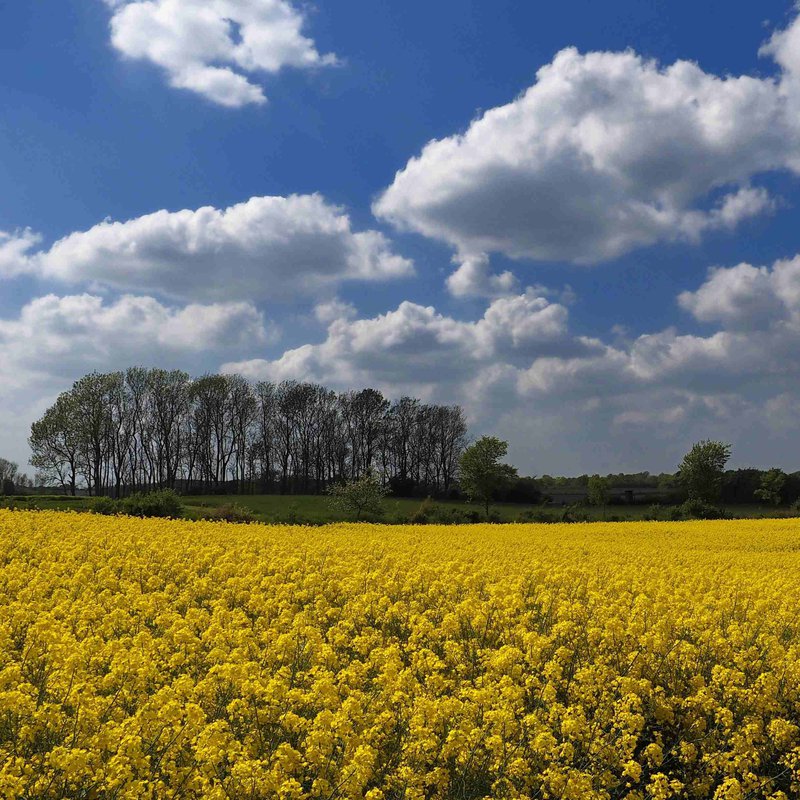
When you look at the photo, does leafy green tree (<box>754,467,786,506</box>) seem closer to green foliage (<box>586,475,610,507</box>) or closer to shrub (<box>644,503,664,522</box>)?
green foliage (<box>586,475,610,507</box>)

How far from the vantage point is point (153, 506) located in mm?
36688

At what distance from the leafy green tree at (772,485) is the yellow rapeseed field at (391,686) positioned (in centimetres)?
6081

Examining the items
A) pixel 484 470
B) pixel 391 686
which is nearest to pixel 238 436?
pixel 484 470

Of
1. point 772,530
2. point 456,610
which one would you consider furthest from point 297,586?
point 772,530

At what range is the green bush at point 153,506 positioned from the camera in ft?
120

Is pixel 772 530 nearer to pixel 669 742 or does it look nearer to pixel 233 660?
pixel 669 742

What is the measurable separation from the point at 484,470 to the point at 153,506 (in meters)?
32.1

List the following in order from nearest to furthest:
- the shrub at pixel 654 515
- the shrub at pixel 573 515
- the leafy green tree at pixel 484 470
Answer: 1. the shrub at pixel 573 515
2. the shrub at pixel 654 515
3. the leafy green tree at pixel 484 470

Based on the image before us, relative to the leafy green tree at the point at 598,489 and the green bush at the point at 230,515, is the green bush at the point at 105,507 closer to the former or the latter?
the green bush at the point at 230,515

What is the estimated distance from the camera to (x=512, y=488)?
74.7 m

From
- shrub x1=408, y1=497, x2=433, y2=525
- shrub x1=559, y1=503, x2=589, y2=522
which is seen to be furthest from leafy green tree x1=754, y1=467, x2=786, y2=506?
shrub x1=408, y1=497, x2=433, y2=525

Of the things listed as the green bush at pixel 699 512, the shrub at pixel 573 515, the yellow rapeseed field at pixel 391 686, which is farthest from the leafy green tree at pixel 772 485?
the yellow rapeseed field at pixel 391 686

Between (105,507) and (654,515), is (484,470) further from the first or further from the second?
(105,507)

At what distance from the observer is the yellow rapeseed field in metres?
5.79
